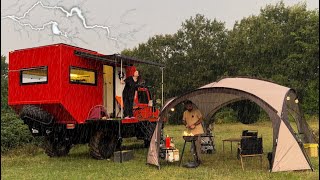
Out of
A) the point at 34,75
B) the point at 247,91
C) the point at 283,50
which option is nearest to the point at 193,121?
the point at 247,91

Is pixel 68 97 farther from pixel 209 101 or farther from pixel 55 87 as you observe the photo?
pixel 209 101

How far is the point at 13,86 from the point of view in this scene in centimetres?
1205

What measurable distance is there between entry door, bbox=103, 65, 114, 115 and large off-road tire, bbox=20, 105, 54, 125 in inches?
83.8

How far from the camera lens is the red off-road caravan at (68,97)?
1117cm

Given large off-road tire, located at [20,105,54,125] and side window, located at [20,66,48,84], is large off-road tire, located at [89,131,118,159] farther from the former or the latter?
side window, located at [20,66,48,84]

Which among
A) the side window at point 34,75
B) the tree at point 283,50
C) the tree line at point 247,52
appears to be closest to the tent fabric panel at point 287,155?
the side window at point 34,75

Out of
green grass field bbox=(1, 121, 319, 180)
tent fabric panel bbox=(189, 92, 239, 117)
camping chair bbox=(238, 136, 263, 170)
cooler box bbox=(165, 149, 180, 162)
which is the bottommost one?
green grass field bbox=(1, 121, 319, 180)

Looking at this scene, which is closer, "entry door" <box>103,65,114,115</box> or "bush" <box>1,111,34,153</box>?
"entry door" <box>103,65,114,115</box>

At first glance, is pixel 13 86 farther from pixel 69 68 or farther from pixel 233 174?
pixel 233 174

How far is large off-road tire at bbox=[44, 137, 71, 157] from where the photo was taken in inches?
504

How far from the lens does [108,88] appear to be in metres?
13.2

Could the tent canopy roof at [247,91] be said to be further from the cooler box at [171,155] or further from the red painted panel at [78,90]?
the red painted panel at [78,90]

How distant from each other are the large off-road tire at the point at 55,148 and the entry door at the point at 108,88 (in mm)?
1792

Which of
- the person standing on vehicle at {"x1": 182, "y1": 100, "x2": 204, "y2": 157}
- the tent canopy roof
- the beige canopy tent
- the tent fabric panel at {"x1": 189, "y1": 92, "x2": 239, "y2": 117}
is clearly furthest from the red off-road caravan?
the tent fabric panel at {"x1": 189, "y1": 92, "x2": 239, "y2": 117}
